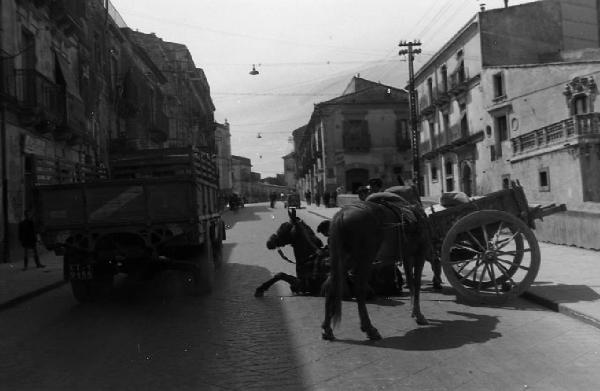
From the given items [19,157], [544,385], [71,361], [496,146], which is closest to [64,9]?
[19,157]

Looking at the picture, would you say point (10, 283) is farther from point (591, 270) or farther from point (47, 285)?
point (591, 270)

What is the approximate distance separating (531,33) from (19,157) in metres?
32.4

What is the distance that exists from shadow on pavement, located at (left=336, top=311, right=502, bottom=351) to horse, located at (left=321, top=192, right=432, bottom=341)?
157mm

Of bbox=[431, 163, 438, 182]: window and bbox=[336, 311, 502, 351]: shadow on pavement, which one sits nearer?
bbox=[336, 311, 502, 351]: shadow on pavement

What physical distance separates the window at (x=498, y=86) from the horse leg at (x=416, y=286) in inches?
1159

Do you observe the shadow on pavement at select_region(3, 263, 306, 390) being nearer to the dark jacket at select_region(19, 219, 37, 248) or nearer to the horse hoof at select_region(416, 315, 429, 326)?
the horse hoof at select_region(416, 315, 429, 326)

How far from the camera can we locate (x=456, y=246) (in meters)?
6.28

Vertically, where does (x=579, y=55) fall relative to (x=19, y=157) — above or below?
above

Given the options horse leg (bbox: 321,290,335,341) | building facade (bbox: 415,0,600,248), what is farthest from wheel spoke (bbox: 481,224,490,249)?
building facade (bbox: 415,0,600,248)

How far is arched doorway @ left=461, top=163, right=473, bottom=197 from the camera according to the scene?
36750 millimetres

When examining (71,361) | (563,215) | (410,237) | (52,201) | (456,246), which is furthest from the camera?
(563,215)

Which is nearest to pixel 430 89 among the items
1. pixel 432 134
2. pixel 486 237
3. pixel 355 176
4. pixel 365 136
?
pixel 432 134

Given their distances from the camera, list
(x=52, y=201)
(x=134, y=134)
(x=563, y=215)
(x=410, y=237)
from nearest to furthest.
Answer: (x=410, y=237) < (x=52, y=201) < (x=563, y=215) < (x=134, y=134)

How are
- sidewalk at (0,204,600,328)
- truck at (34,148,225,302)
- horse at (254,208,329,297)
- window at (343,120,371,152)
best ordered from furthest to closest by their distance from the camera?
window at (343,120,371,152)
horse at (254,208,329,297)
truck at (34,148,225,302)
sidewalk at (0,204,600,328)
